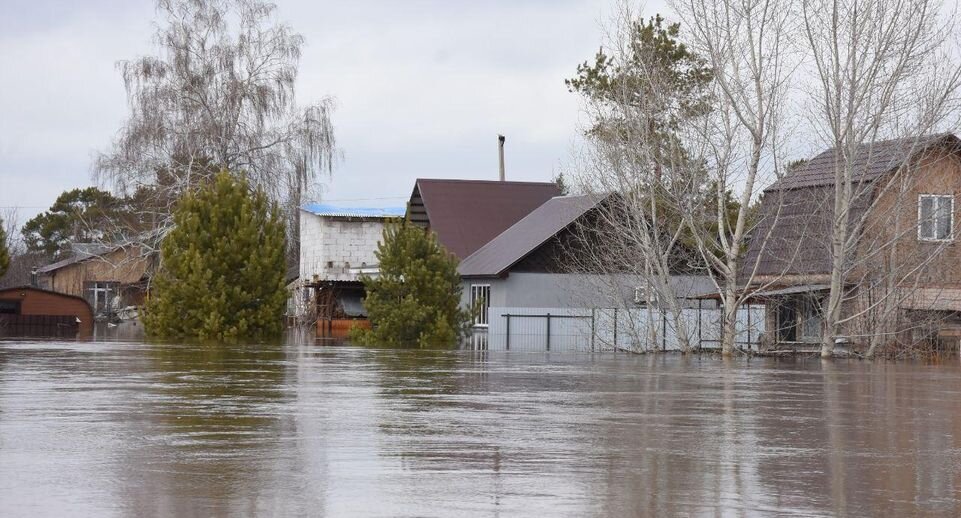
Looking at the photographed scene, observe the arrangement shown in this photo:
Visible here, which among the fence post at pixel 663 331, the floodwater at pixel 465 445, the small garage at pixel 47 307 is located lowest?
the floodwater at pixel 465 445

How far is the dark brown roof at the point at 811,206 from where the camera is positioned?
31891mm

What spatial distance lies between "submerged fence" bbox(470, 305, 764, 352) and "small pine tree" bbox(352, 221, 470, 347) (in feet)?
4.43

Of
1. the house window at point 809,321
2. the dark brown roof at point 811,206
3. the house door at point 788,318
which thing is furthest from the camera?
the house door at point 788,318

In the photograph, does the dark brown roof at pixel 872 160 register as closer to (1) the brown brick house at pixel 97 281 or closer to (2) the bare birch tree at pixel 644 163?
(2) the bare birch tree at pixel 644 163

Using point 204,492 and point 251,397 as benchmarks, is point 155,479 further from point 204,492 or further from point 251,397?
point 251,397

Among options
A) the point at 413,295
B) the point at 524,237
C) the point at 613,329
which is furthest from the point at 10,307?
the point at 613,329

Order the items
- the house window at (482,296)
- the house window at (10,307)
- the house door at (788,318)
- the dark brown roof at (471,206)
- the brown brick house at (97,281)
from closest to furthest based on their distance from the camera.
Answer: the house door at (788,318) → the house window at (482,296) → the dark brown roof at (471,206) → the house window at (10,307) → the brown brick house at (97,281)

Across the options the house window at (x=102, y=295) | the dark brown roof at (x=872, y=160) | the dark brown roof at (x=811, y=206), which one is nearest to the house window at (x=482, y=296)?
the dark brown roof at (x=811, y=206)

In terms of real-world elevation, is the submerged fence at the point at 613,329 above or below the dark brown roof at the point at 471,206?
below

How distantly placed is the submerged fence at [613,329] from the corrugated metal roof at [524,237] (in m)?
4.86

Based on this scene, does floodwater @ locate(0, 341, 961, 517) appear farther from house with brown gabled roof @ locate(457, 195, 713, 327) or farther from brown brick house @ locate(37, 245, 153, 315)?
brown brick house @ locate(37, 245, 153, 315)

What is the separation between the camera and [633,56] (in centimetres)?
3319

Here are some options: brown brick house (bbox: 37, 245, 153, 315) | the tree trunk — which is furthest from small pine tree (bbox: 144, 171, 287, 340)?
brown brick house (bbox: 37, 245, 153, 315)

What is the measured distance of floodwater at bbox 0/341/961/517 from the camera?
831cm
